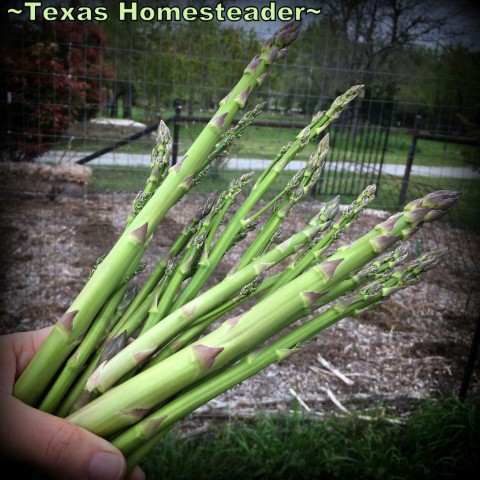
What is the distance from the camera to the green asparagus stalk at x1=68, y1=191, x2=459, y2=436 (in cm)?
58

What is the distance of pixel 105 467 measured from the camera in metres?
0.62

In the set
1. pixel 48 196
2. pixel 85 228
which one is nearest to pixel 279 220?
pixel 85 228

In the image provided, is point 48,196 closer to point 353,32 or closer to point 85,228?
point 85,228

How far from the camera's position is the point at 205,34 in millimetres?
4727

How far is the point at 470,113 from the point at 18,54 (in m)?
4.56

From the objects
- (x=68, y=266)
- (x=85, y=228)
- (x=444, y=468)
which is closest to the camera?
(x=444, y=468)

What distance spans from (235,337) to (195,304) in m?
0.08

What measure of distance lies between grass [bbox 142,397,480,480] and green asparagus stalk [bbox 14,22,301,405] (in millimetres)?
1114

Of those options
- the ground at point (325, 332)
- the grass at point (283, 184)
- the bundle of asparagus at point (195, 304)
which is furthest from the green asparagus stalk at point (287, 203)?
the grass at point (283, 184)

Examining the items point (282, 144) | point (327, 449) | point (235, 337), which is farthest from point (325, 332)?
point (282, 144)

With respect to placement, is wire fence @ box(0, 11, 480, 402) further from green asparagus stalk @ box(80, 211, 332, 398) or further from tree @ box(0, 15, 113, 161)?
green asparagus stalk @ box(80, 211, 332, 398)

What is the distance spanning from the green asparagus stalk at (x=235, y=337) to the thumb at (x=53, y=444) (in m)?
0.03

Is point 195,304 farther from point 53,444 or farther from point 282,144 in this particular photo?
point 282,144

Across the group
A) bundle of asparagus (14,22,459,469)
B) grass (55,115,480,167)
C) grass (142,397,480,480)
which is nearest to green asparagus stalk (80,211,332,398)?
bundle of asparagus (14,22,459,469)
